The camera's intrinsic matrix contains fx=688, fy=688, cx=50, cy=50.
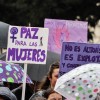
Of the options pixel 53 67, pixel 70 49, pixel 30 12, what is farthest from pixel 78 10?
pixel 70 49

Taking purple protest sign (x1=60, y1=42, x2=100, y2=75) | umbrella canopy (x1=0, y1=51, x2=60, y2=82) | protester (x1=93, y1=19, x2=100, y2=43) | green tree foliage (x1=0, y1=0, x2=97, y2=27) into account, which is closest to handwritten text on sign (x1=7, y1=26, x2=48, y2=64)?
purple protest sign (x1=60, y1=42, x2=100, y2=75)

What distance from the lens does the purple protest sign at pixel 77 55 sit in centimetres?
636

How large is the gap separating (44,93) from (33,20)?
1416 cm

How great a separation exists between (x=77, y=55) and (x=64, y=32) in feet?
15.5

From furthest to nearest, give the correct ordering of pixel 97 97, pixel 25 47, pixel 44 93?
pixel 25 47 < pixel 44 93 < pixel 97 97

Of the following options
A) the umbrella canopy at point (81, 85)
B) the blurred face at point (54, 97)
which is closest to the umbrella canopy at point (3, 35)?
the blurred face at point (54, 97)

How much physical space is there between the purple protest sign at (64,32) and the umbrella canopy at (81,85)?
526 centimetres

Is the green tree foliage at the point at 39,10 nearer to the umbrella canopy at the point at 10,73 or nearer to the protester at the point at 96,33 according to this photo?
the protester at the point at 96,33

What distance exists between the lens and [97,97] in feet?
18.0

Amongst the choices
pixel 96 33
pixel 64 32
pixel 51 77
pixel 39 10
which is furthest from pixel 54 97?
pixel 96 33

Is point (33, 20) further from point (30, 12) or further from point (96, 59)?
point (96, 59)

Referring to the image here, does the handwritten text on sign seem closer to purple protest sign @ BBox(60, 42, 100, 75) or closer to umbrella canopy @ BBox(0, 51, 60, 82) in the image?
purple protest sign @ BBox(60, 42, 100, 75)

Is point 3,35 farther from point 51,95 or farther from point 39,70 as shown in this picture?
point 51,95

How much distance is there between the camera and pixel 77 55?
6.42 metres
